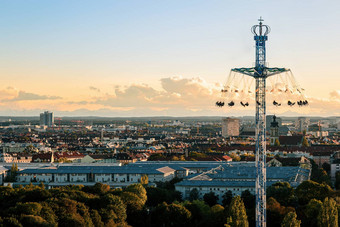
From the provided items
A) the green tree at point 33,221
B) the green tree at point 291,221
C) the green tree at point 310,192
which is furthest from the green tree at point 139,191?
the green tree at point 291,221

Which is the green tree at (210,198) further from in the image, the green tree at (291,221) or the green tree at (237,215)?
the green tree at (291,221)

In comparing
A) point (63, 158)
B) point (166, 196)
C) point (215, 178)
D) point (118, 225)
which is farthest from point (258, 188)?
point (63, 158)

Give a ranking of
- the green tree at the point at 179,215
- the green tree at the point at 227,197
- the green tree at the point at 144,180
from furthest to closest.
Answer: the green tree at the point at 144,180, the green tree at the point at 227,197, the green tree at the point at 179,215

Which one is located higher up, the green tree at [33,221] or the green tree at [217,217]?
the green tree at [33,221]

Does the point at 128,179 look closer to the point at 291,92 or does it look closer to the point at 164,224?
the point at 164,224

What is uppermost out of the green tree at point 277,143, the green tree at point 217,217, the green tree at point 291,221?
the green tree at point 277,143

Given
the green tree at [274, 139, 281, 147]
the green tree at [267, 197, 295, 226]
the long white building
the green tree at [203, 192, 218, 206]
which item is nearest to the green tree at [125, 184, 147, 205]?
the green tree at [203, 192, 218, 206]

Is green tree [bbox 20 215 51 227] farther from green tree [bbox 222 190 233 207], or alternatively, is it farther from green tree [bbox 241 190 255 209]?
green tree [bbox 222 190 233 207]
